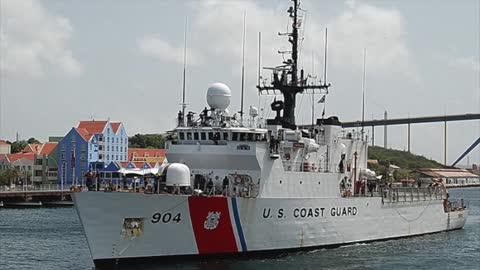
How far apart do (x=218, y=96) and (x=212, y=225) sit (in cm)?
518

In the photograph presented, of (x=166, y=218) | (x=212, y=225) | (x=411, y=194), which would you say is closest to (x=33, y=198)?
(x=411, y=194)

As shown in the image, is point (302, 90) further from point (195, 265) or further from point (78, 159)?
point (78, 159)

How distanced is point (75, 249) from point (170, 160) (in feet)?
20.2

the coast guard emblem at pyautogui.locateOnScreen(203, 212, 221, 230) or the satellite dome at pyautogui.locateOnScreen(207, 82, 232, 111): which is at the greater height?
the satellite dome at pyautogui.locateOnScreen(207, 82, 232, 111)

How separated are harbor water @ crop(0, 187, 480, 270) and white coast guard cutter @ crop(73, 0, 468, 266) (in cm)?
51

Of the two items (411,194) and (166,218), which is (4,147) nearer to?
(411,194)

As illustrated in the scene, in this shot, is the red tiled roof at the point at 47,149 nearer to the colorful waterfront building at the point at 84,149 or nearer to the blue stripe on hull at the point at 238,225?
the colorful waterfront building at the point at 84,149

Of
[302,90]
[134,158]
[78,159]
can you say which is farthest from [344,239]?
[134,158]

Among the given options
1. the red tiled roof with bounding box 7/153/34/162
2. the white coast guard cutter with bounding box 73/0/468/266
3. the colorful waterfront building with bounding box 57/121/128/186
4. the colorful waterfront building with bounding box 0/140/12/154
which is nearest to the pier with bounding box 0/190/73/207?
the colorful waterfront building with bounding box 57/121/128/186

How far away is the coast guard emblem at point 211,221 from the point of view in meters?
24.2

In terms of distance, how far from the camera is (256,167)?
2611 centimetres

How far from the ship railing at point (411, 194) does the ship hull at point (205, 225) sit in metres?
3.58

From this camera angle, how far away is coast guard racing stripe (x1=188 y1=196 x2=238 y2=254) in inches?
944

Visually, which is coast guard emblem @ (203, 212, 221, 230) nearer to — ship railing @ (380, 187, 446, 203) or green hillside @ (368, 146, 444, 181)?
ship railing @ (380, 187, 446, 203)
